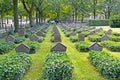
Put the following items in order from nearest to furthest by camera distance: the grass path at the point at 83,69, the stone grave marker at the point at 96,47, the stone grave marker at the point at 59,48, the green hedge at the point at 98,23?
the grass path at the point at 83,69, the stone grave marker at the point at 59,48, the stone grave marker at the point at 96,47, the green hedge at the point at 98,23

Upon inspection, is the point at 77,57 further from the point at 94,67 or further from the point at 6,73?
the point at 6,73

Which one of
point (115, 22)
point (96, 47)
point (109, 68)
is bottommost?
point (109, 68)

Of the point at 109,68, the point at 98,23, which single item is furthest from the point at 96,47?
the point at 98,23

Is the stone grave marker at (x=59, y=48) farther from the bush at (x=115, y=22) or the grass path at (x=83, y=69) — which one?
the bush at (x=115, y=22)

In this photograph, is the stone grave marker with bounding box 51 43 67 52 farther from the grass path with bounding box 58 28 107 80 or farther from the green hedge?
the green hedge

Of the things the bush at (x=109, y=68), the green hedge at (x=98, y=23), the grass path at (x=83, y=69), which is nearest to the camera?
the bush at (x=109, y=68)

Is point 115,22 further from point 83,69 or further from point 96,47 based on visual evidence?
point 83,69

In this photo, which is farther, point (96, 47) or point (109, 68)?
point (96, 47)

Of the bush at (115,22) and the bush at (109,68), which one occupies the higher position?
the bush at (115,22)

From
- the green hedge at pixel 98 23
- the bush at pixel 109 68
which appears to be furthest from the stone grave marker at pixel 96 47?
the green hedge at pixel 98 23

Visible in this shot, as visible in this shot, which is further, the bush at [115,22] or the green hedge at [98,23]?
the green hedge at [98,23]

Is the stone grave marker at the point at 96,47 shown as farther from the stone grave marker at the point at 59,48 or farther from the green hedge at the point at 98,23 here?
the green hedge at the point at 98,23

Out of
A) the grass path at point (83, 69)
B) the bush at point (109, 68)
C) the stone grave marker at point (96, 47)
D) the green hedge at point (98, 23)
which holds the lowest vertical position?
the grass path at point (83, 69)

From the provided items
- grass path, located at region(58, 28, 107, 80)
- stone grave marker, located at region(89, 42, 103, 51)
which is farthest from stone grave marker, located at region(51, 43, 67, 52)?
stone grave marker, located at region(89, 42, 103, 51)
